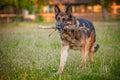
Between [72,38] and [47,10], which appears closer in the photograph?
[72,38]

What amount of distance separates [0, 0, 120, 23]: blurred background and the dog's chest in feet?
126

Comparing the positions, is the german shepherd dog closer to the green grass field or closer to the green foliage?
the green grass field

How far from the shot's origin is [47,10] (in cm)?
6494

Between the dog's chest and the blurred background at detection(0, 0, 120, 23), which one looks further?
the blurred background at detection(0, 0, 120, 23)

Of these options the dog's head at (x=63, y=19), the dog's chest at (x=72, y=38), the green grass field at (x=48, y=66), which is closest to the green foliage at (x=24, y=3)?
the green grass field at (x=48, y=66)

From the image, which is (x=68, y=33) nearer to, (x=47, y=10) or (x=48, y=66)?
(x=48, y=66)

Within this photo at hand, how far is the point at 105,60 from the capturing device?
11.2 m

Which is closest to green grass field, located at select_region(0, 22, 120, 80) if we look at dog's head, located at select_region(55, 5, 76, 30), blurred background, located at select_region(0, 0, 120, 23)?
dog's head, located at select_region(55, 5, 76, 30)

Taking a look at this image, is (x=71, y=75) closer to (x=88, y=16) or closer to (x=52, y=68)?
(x=52, y=68)

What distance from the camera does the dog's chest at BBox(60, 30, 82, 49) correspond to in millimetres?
9414

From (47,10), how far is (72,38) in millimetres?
55687

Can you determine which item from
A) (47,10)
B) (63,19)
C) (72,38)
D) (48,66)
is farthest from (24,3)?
(63,19)

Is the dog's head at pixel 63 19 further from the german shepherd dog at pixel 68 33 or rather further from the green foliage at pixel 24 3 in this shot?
the green foliage at pixel 24 3

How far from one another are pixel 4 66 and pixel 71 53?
358 cm
